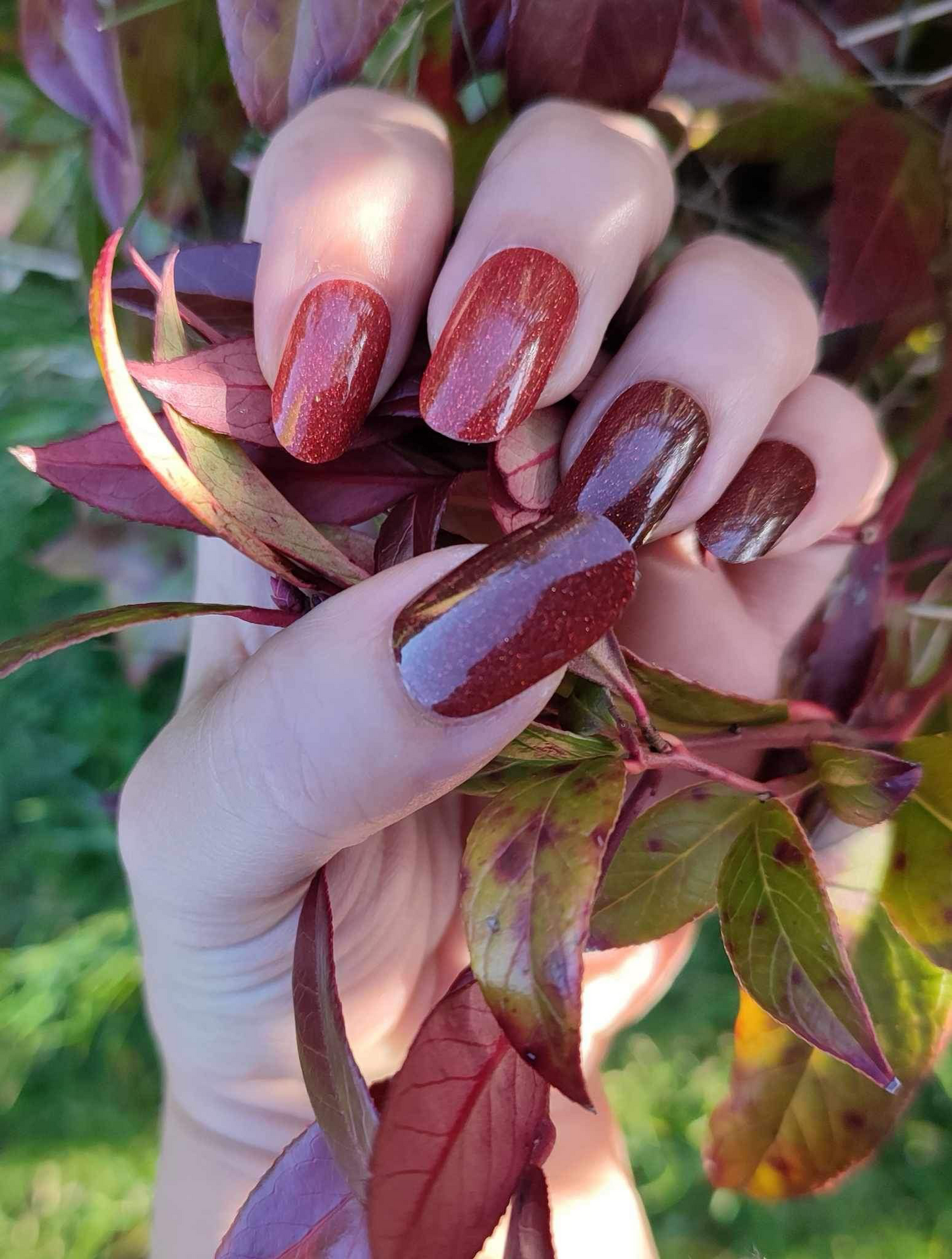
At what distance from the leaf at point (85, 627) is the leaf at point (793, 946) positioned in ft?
0.70

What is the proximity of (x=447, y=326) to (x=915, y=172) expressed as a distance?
0.25 meters

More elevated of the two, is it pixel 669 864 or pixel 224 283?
pixel 224 283

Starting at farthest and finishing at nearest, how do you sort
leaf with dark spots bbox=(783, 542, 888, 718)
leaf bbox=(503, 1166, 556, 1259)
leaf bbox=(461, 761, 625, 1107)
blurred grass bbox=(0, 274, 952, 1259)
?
blurred grass bbox=(0, 274, 952, 1259), leaf with dark spots bbox=(783, 542, 888, 718), leaf bbox=(503, 1166, 556, 1259), leaf bbox=(461, 761, 625, 1107)

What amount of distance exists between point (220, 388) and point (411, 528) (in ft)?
0.29

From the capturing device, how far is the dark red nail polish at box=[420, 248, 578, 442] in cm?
36

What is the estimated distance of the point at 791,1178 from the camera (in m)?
0.46

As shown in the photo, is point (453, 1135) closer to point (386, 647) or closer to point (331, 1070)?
point (331, 1070)

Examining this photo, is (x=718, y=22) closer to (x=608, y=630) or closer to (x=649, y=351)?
(x=649, y=351)

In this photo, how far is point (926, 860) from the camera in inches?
14.7

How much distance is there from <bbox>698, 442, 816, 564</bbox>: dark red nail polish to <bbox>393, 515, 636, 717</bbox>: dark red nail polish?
0.49ft

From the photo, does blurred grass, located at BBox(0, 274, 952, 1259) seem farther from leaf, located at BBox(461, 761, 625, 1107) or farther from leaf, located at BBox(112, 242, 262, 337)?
leaf, located at BBox(461, 761, 625, 1107)

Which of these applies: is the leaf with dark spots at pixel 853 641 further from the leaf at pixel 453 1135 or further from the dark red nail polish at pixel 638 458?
the leaf at pixel 453 1135

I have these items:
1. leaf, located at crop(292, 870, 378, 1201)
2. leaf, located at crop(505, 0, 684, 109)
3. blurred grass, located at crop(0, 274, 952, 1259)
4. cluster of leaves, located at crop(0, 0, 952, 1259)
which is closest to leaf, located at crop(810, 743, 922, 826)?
cluster of leaves, located at crop(0, 0, 952, 1259)

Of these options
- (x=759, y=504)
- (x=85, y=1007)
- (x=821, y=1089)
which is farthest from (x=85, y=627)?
(x=85, y=1007)
